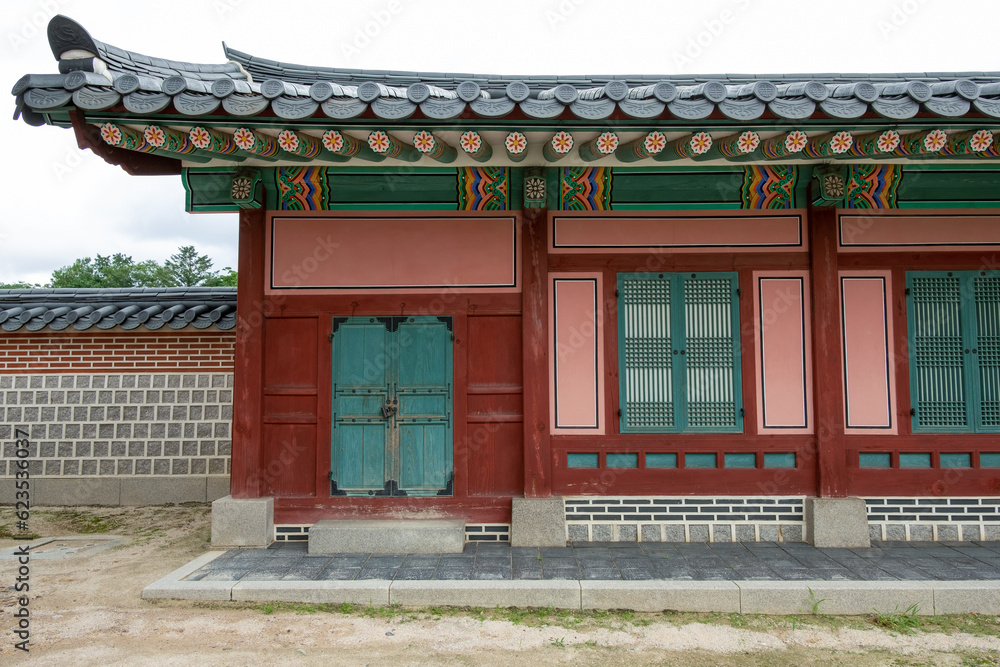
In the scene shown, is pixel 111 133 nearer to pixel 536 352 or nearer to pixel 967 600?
pixel 536 352

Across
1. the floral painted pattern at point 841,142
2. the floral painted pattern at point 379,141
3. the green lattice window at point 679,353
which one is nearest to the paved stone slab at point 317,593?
the green lattice window at point 679,353

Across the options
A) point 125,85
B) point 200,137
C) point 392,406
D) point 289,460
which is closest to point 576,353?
point 392,406

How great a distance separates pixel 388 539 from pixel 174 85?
3.91m

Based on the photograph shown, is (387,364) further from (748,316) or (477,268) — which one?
(748,316)

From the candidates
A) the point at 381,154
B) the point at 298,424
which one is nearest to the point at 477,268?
the point at 381,154

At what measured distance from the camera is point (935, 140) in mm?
4516

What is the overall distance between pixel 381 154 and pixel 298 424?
8.98 feet

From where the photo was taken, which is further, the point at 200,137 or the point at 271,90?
the point at 200,137

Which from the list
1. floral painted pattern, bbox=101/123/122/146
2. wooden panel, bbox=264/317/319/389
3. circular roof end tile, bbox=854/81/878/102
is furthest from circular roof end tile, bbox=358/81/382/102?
circular roof end tile, bbox=854/81/878/102

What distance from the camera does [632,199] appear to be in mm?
5832

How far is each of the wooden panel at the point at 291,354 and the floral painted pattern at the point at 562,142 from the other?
2.85 metres

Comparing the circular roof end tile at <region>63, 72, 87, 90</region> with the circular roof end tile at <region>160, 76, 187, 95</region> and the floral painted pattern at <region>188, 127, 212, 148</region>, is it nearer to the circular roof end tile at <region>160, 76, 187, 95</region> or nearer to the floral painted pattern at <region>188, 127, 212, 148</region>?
the circular roof end tile at <region>160, 76, 187, 95</region>

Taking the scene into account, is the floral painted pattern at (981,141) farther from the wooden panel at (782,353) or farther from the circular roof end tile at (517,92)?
the circular roof end tile at (517,92)

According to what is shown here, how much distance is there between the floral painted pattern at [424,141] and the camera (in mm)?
4434
